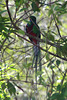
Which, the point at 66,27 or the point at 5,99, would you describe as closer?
the point at 5,99

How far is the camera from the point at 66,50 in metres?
1.19

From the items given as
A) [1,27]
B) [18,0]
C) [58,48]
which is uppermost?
[18,0]

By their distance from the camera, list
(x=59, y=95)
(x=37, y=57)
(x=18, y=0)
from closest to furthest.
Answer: (x=59, y=95), (x=18, y=0), (x=37, y=57)

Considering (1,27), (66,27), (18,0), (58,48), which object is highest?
(18,0)

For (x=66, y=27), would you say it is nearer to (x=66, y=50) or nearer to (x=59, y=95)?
(x=66, y=50)

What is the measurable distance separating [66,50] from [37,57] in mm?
651

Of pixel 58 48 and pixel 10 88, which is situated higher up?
pixel 58 48

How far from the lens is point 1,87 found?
47.7 inches

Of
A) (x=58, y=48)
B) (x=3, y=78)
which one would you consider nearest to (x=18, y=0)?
(x=58, y=48)

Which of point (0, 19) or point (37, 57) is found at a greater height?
point (0, 19)

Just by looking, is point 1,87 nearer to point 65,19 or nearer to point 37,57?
point 37,57

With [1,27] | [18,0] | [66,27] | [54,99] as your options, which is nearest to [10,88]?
[54,99]

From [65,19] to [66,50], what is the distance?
2.36m

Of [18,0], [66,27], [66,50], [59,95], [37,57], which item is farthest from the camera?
[66,27]
